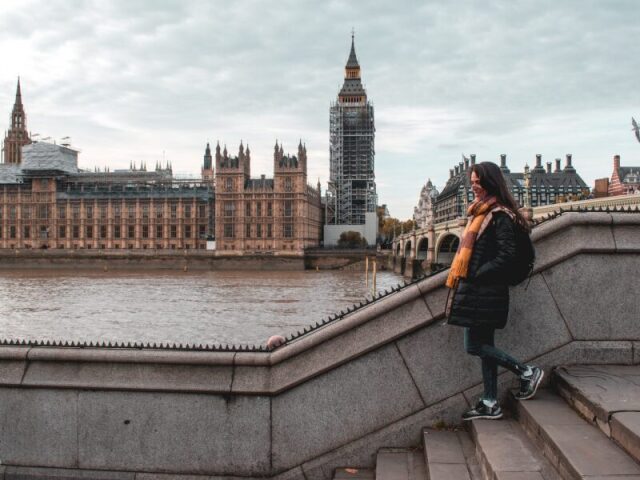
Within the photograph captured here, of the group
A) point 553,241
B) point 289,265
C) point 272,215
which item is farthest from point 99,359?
point 272,215

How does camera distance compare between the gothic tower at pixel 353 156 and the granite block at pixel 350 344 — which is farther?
the gothic tower at pixel 353 156

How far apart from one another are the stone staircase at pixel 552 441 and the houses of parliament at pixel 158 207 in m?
74.0

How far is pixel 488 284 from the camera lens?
389 cm

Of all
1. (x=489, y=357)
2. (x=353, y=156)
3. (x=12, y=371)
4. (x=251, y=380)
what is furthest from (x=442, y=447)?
(x=353, y=156)

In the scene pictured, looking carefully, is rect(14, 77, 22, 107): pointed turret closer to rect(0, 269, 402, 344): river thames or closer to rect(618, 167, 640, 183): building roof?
rect(0, 269, 402, 344): river thames

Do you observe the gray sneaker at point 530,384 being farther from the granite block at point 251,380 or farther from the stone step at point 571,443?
the granite block at point 251,380

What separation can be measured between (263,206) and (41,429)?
79.5 meters

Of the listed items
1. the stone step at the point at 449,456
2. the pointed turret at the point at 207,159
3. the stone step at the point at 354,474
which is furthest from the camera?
the pointed turret at the point at 207,159

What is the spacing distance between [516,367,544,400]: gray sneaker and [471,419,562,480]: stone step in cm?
18

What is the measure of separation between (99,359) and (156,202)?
3434 inches

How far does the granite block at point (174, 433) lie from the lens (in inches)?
169

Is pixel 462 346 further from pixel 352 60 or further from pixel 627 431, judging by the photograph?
pixel 352 60

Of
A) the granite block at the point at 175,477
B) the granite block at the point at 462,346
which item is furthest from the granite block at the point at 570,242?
the granite block at the point at 175,477

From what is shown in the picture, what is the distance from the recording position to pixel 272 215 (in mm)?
83062
